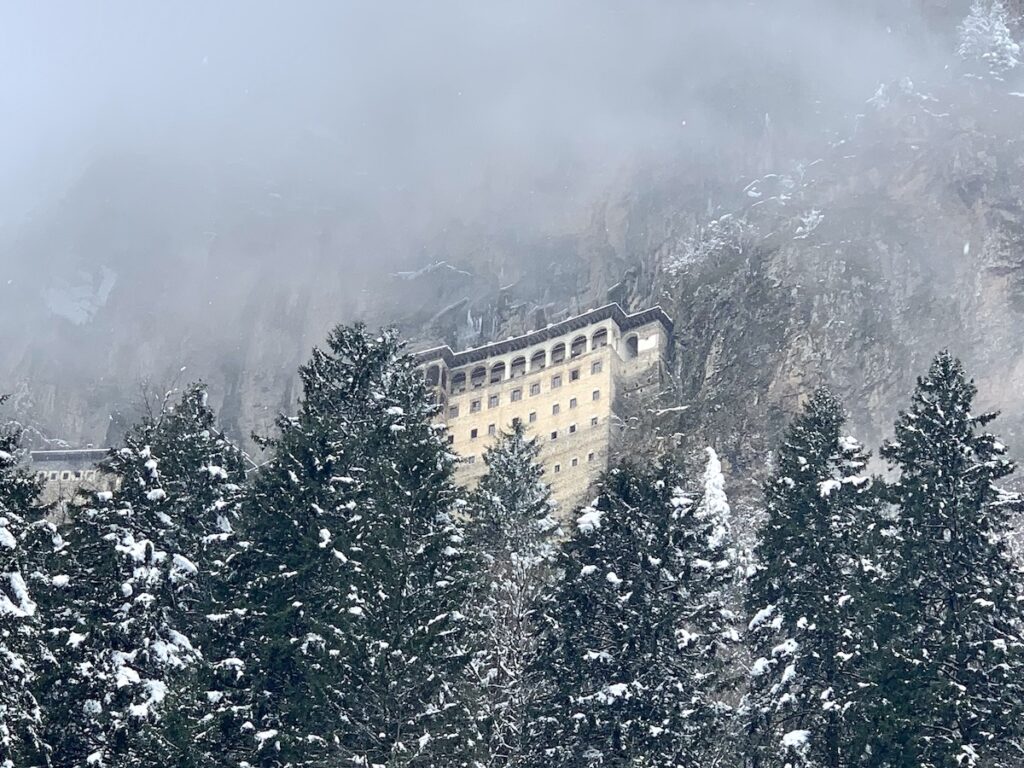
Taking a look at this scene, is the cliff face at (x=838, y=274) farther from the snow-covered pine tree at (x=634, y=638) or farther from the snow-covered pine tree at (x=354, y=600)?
the snow-covered pine tree at (x=354, y=600)

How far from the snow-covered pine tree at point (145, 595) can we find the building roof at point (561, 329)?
221ft

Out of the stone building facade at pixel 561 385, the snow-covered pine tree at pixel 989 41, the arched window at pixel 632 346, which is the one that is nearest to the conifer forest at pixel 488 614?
the stone building facade at pixel 561 385

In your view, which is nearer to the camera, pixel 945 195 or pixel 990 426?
pixel 990 426

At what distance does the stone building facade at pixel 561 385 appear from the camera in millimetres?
93312

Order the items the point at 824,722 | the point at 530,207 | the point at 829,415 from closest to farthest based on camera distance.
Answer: the point at 824,722, the point at 829,415, the point at 530,207

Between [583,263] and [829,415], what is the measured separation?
93.4 m

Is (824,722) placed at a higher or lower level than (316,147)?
lower

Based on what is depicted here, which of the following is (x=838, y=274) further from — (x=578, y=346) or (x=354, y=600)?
(x=354, y=600)

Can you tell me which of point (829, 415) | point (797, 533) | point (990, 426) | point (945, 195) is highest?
point (945, 195)

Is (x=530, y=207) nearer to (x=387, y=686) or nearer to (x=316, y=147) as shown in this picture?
(x=316, y=147)

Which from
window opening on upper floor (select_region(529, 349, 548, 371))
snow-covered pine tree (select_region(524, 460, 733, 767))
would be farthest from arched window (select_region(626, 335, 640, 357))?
snow-covered pine tree (select_region(524, 460, 733, 767))

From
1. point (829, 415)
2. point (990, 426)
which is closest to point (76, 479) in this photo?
point (990, 426)

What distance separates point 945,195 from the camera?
108500 mm

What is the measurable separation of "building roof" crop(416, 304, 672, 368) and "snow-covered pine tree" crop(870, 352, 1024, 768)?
2659 inches
